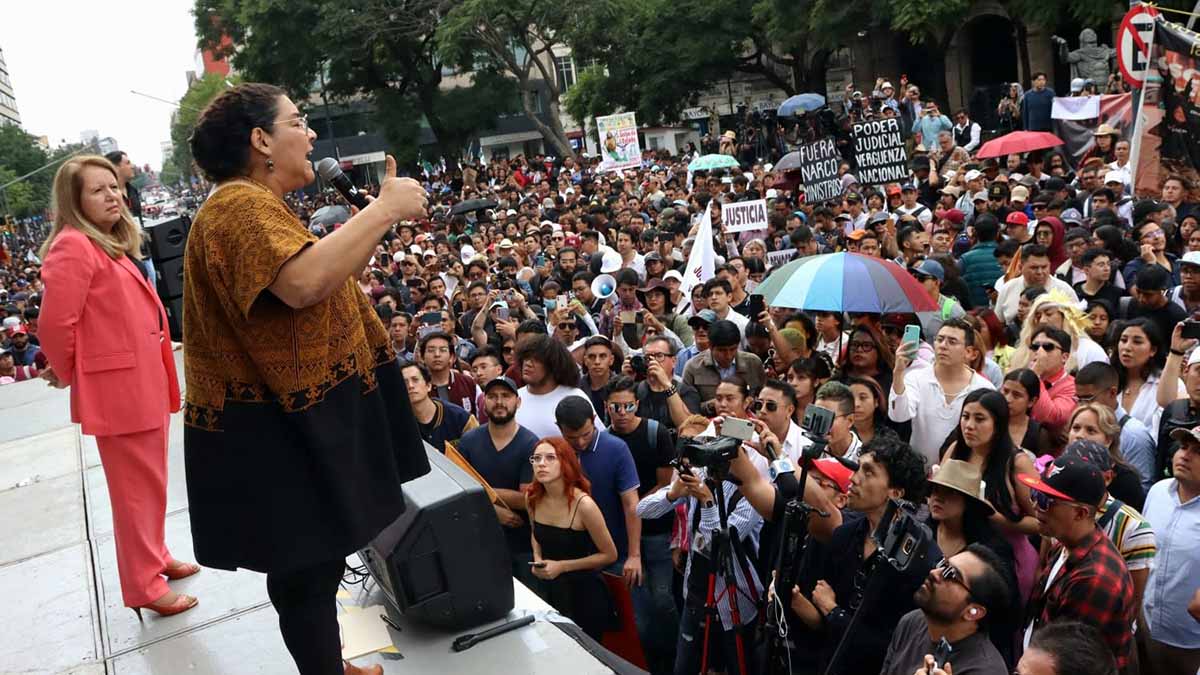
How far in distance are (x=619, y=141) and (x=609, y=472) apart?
1776cm

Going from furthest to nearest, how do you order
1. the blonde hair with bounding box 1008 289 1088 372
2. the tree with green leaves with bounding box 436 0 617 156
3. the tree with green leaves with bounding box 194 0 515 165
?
the tree with green leaves with bounding box 194 0 515 165 < the tree with green leaves with bounding box 436 0 617 156 < the blonde hair with bounding box 1008 289 1088 372

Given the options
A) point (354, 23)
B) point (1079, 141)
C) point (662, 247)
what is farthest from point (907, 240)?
point (354, 23)

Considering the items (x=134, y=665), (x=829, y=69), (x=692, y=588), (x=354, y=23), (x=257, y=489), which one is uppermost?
(x=354, y=23)

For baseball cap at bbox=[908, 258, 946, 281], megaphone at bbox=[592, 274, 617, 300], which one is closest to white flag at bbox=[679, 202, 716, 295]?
megaphone at bbox=[592, 274, 617, 300]

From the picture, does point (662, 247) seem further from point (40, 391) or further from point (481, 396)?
point (40, 391)

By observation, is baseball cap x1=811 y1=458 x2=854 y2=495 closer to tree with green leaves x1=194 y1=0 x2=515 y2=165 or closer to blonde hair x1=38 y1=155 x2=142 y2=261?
blonde hair x1=38 y1=155 x2=142 y2=261

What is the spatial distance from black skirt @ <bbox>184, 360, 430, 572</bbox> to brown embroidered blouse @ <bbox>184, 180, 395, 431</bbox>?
40 millimetres

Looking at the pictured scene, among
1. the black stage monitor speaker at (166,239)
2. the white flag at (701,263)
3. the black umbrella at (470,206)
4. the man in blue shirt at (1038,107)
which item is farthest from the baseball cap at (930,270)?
the black umbrella at (470,206)

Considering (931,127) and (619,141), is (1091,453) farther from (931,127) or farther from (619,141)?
(619,141)

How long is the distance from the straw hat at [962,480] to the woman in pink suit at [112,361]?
2814mm

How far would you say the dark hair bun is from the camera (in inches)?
95.3

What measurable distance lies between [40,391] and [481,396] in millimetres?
4376

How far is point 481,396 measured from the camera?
22.5 feet

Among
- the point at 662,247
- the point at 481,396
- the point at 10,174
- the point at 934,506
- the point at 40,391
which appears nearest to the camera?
the point at 934,506
